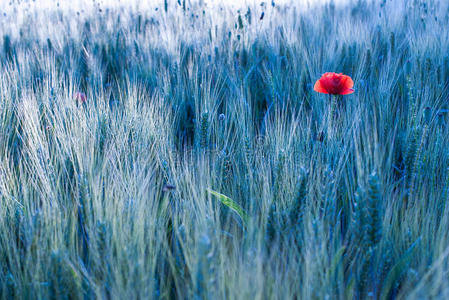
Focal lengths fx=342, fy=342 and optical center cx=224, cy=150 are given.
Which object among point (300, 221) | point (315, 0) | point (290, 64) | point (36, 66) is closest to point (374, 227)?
point (300, 221)

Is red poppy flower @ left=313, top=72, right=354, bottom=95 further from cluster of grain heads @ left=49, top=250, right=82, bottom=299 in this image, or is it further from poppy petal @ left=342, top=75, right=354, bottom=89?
cluster of grain heads @ left=49, top=250, right=82, bottom=299

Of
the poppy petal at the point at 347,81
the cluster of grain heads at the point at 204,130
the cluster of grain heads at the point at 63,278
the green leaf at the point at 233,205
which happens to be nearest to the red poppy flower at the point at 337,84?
the poppy petal at the point at 347,81

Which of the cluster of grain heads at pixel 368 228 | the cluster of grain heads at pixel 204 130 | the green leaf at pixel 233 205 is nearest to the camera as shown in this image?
the cluster of grain heads at pixel 368 228

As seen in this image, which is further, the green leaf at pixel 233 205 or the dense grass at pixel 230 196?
the green leaf at pixel 233 205

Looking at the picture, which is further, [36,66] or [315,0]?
[315,0]

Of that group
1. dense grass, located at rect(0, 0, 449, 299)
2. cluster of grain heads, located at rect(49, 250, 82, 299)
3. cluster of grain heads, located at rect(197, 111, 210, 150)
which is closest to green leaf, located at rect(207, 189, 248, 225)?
dense grass, located at rect(0, 0, 449, 299)

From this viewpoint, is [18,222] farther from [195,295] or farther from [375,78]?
[375,78]

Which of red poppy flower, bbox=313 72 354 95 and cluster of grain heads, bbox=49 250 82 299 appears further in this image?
red poppy flower, bbox=313 72 354 95

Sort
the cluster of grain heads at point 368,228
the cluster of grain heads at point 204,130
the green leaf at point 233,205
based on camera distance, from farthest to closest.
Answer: the cluster of grain heads at point 204,130
the green leaf at point 233,205
the cluster of grain heads at point 368,228

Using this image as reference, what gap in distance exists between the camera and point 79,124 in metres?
1.25

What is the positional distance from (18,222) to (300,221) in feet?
2.41

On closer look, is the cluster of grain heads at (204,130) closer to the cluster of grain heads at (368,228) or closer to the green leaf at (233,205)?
the green leaf at (233,205)

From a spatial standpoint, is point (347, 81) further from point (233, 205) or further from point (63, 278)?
point (63, 278)

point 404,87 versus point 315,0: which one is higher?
point 315,0
